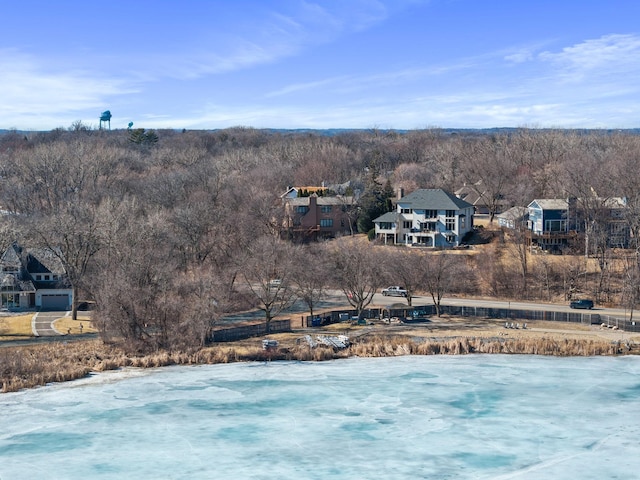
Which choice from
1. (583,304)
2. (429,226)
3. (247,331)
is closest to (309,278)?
(247,331)

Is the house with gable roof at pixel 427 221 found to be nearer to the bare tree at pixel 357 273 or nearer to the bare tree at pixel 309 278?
the bare tree at pixel 357 273

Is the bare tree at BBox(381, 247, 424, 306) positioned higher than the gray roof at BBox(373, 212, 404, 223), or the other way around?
the gray roof at BBox(373, 212, 404, 223)

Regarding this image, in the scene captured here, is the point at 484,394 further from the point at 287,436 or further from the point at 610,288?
the point at 610,288

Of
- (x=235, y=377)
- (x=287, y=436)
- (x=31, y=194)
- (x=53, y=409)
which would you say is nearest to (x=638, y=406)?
(x=287, y=436)

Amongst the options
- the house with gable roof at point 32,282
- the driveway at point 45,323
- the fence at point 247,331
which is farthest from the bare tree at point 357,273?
the house with gable roof at point 32,282

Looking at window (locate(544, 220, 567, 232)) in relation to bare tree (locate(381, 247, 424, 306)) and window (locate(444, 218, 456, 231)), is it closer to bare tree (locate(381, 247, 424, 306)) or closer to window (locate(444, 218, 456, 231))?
window (locate(444, 218, 456, 231))

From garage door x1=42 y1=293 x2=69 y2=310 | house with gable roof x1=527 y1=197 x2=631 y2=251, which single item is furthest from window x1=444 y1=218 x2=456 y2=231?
garage door x1=42 y1=293 x2=69 y2=310
